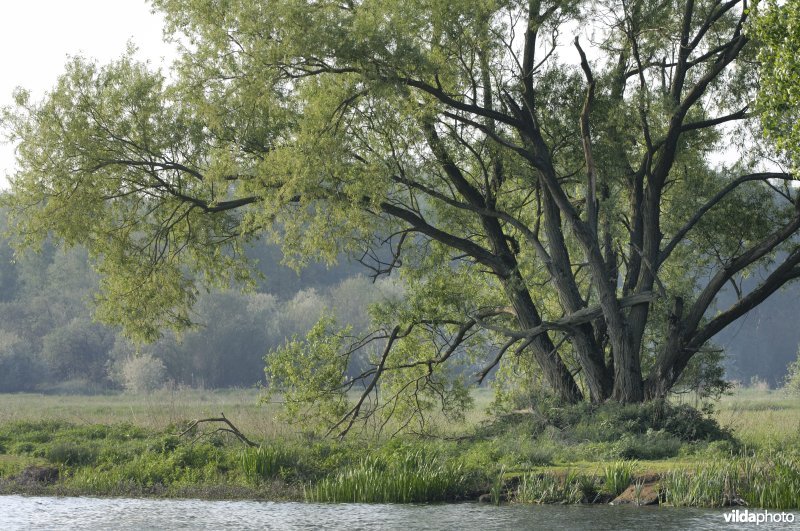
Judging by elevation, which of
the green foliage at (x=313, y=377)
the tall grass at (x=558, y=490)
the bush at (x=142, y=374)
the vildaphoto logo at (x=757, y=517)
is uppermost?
the bush at (x=142, y=374)

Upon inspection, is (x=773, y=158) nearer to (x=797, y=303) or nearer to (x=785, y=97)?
(x=785, y=97)

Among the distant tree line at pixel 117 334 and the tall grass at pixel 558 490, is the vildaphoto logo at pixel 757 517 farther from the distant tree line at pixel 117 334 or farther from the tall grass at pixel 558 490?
the distant tree line at pixel 117 334

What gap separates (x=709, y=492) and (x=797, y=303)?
8047 cm

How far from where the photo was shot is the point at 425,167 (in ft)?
76.0

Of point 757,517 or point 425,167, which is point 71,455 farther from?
point 757,517

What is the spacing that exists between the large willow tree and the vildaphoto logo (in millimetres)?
7268

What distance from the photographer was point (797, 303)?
296ft

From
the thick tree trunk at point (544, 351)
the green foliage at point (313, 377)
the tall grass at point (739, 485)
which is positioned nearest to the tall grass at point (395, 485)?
the tall grass at point (739, 485)

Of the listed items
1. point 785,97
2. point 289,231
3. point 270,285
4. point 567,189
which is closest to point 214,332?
point 270,285

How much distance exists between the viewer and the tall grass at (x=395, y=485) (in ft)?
55.0

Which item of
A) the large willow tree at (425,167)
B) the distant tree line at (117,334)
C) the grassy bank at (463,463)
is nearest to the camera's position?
the grassy bank at (463,463)

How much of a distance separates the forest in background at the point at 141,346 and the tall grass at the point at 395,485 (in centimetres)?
4570

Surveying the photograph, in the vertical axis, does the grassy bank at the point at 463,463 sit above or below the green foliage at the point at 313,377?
below

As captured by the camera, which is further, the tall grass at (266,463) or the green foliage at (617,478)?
the tall grass at (266,463)
